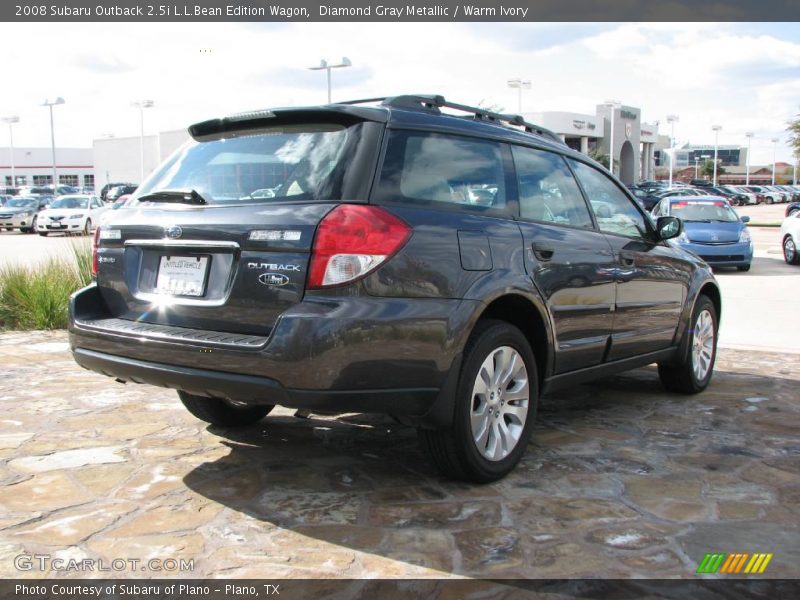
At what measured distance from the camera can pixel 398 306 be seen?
11.5ft

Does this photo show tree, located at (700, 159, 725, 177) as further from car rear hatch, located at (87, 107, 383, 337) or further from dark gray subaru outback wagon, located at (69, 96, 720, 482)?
car rear hatch, located at (87, 107, 383, 337)

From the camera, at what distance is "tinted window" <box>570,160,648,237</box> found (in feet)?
16.9

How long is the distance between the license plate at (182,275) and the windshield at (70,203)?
28030 millimetres

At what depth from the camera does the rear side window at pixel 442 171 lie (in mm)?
3729

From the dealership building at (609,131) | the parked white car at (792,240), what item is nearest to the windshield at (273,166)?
the parked white car at (792,240)

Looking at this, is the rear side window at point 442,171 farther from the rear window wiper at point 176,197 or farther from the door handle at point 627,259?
the door handle at point 627,259

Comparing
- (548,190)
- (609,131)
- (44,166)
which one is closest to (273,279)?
(548,190)

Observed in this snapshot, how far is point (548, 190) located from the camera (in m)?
4.71

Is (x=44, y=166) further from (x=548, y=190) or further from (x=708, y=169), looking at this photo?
(x=548, y=190)

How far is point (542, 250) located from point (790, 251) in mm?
15313

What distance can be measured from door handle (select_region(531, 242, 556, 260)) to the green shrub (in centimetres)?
627

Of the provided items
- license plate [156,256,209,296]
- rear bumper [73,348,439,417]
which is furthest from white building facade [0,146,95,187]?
rear bumper [73,348,439,417]

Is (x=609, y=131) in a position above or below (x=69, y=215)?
above

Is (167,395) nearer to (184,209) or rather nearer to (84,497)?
(84,497)
